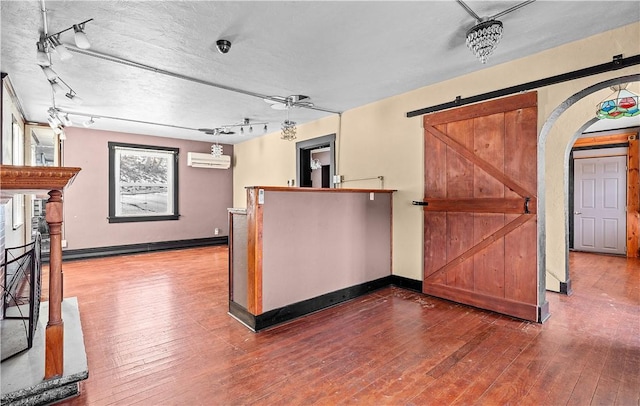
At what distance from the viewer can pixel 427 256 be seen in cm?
392

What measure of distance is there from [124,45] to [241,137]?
4.48 m

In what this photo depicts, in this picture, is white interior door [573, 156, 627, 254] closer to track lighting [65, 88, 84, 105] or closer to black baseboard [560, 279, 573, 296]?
black baseboard [560, 279, 573, 296]

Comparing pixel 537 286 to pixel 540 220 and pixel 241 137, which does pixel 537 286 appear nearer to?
pixel 540 220

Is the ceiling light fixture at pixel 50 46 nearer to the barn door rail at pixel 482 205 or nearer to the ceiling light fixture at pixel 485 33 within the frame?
the ceiling light fixture at pixel 485 33

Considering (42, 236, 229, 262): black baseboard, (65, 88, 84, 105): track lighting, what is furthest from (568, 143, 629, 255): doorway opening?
(65, 88, 84, 105): track lighting

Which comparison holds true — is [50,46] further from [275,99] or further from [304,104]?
[304,104]

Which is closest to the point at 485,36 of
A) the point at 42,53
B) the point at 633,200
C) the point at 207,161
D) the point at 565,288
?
the point at 565,288

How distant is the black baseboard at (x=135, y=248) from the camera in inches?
240

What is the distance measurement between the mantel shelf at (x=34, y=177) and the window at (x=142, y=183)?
5.56 meters

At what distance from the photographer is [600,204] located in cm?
661

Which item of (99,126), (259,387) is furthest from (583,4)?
(99,126)

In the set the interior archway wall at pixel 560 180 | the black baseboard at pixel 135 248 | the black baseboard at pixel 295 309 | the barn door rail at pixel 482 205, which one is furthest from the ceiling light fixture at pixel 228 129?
the interior archway wall at pixel 560 180

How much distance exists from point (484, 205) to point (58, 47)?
4.13m

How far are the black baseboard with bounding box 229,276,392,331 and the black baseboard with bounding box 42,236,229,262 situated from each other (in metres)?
4.65
